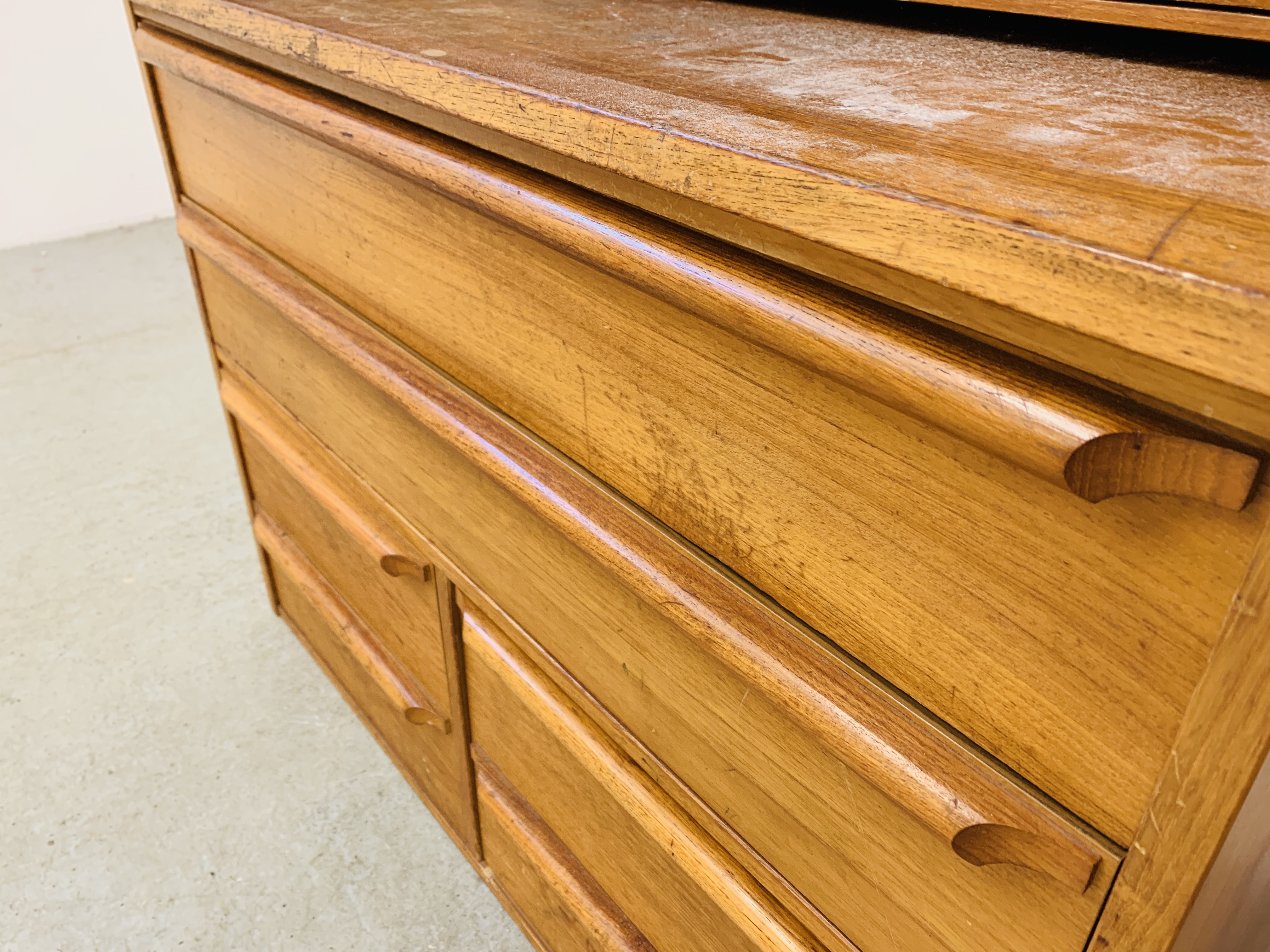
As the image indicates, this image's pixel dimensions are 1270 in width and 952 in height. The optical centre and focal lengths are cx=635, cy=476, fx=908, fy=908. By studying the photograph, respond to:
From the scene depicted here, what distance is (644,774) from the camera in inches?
23.8

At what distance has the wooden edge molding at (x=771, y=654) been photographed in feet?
1.18

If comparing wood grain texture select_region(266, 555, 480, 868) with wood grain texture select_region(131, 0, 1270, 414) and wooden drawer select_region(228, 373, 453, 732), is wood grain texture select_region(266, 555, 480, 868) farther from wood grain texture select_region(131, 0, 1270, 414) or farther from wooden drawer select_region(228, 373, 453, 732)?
wood grain texture select_region(131, 0, 1270, 414)

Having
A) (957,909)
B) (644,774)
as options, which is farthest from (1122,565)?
(644,774)

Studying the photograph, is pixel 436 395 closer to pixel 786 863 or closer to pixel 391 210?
pixel 391 210

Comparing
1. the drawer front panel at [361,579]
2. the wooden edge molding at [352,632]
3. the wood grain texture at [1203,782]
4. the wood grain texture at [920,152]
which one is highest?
the wood grain texture at [920,152]

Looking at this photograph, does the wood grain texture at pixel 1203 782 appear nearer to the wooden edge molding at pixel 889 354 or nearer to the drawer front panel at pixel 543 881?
the wooden edge molding at pixel 889 354

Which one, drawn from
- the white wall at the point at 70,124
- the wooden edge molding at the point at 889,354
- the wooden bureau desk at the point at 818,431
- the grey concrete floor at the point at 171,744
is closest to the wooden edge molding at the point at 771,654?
the wooden bureau desk at the point at 818,431

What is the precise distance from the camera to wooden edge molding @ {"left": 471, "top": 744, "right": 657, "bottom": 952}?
28.2 inches

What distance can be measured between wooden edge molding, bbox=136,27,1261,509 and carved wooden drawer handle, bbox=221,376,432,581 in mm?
382

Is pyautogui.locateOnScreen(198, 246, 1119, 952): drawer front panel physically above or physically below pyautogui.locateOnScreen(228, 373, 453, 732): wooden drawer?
above

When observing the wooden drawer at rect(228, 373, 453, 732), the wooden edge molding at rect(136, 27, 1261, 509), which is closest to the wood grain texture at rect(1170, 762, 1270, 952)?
the wooden edge molding at rect(136, 27, 1261, 509)

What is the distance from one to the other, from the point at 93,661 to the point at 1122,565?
1.39 meters

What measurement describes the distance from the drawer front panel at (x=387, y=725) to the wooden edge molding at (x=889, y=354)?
0.55 m

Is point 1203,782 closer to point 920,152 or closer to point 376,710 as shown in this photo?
point 920,152
